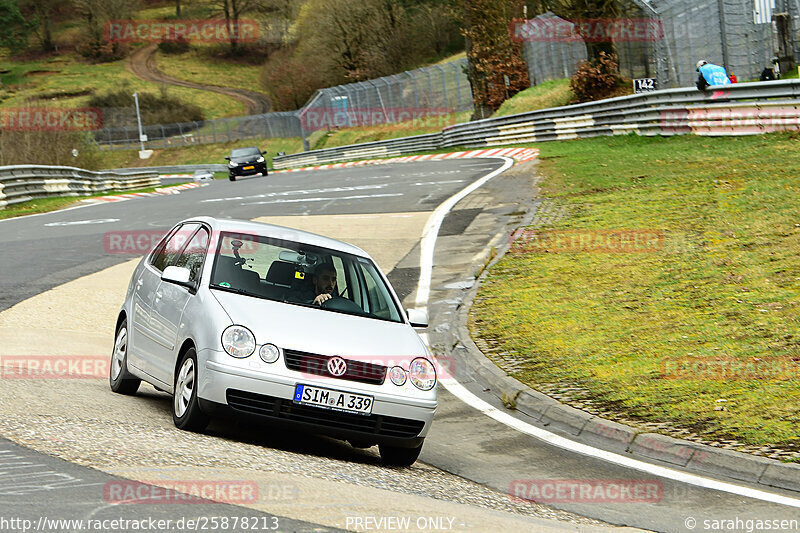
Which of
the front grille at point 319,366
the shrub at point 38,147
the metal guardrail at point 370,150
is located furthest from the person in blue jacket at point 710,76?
the shrub at point 38,147

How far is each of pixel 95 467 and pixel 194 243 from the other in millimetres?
3054

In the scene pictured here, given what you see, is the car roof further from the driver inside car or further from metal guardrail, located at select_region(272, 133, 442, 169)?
metal guardrail, located at select_region(272, 133, 442, 169)

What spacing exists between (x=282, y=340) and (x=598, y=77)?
34.4m

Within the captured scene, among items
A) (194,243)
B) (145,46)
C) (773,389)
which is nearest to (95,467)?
(194,243)

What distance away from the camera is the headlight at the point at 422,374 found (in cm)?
724

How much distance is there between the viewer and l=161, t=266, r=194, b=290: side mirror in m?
7.61

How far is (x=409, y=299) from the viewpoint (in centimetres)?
1405

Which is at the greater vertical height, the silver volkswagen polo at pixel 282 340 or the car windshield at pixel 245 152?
the car windshield at pixel 245 152

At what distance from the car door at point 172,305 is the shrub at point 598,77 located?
32.6m

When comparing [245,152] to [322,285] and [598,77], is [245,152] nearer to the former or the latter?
[598,77]

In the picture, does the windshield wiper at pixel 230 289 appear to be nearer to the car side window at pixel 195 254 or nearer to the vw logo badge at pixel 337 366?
the car side window at pixel 195 254

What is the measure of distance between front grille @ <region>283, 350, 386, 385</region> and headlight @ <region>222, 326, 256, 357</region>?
9.5 inches

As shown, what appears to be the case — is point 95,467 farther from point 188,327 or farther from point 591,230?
point 591,230

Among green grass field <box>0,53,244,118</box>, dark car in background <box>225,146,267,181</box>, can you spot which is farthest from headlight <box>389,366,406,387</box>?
green grass field <box>0,53,244,118</box>
